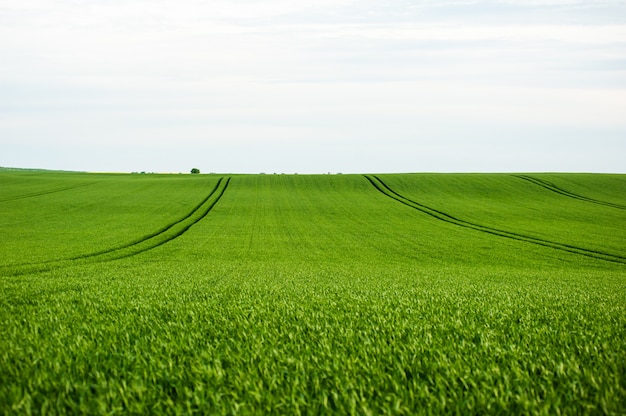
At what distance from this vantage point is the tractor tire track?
2194 centimetres

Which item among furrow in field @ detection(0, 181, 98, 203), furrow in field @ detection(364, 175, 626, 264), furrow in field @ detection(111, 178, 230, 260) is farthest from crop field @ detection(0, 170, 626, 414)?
furrow in field @ detection(0, 181, 98, 203)

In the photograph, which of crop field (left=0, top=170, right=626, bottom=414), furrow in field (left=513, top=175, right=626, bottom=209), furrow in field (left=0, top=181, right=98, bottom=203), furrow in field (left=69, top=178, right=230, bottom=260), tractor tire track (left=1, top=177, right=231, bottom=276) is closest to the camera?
crop field (left=0, top=170, right=626, bottom=414)

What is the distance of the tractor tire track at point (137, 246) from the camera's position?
72.0 feet

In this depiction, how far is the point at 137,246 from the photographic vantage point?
32.2 m

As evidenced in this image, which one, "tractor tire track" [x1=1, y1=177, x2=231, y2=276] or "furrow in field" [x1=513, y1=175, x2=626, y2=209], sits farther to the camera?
"furrow in field" [x1=513, y1=175, x2=626, y2=209]

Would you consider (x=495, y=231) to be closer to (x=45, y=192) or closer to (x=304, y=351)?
(x=304, y=351)

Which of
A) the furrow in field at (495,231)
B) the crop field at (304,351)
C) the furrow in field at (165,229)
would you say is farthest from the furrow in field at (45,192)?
the furrow in field at (495,231)

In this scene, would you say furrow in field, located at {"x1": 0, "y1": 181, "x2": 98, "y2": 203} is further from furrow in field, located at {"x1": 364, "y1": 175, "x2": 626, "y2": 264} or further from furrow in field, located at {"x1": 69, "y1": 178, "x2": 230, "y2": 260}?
furrow in field, located at {"x1": 364, "y1": 175, "x2": 626, "y2": 264}

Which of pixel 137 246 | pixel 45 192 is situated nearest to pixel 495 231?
pixel 137 246

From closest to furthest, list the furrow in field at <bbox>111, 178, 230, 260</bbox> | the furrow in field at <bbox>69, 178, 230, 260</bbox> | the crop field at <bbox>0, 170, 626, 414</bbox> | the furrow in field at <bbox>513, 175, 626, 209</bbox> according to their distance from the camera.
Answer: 1. the crop field at <bbox>0, 170, 626, 414</bbox>
2. the furrow in field at <bbox>69, 178, 230, 260</bbox>
3. the furrow in field at <bbox>111, 178, 230, 260</bbox>
4. the furrow in field at <bbox>513, 175, 626, 209</bbox>

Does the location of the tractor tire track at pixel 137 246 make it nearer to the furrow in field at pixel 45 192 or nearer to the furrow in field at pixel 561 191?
the furrow in field at pixel 45 192

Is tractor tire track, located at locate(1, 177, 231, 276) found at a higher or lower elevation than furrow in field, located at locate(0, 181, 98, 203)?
lower

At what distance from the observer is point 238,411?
420 cm

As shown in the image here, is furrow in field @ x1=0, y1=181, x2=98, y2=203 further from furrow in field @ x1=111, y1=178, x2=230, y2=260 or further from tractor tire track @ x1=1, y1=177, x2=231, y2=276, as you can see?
tractor tire track @ x1=1, y1=177, x2=231, y2=276
